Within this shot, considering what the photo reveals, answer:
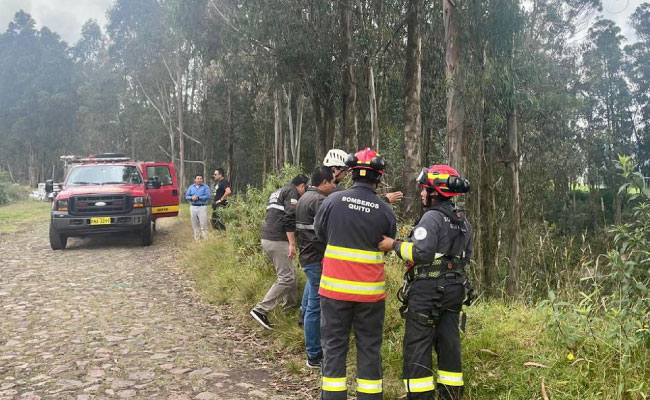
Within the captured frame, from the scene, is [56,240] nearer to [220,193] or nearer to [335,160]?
[220,193]

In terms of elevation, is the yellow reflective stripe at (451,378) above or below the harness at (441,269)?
below

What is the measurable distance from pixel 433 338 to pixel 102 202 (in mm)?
10022

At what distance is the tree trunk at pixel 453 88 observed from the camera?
10.0 metres

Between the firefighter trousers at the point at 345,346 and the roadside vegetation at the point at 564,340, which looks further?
the firefighter trousers at the point at 345,346

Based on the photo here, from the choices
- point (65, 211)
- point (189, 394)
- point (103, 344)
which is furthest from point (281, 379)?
point (65, 211)

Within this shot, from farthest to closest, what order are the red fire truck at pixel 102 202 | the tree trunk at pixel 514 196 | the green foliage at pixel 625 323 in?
the tree trunk at pixel 514 196
the red fire truck at pixel 102 202
the green foliage at pixel 625 323

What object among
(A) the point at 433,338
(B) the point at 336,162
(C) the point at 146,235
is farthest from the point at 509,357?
(C) the point at 146,235

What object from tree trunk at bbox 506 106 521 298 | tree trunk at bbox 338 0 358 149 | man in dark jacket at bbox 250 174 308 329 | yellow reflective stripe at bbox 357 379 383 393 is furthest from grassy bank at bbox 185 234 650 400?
tree trunk at bbox 506 106 521 298

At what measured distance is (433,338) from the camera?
3922 mm

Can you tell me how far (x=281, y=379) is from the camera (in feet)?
16.2

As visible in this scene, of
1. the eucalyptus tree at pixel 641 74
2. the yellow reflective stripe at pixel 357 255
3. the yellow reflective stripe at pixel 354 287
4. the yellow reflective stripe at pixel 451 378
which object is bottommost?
the yellow reflective stripe at pixel 451 378

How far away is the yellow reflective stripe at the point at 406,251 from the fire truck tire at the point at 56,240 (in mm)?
10503

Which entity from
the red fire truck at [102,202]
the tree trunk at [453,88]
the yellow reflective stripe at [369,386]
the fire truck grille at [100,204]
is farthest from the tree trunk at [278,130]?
the yellow reflective stripe at [369,386]

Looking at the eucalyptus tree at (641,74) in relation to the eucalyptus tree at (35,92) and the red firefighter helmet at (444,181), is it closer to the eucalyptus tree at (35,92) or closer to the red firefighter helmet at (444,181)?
the red firefighter helmet at (444,181)
